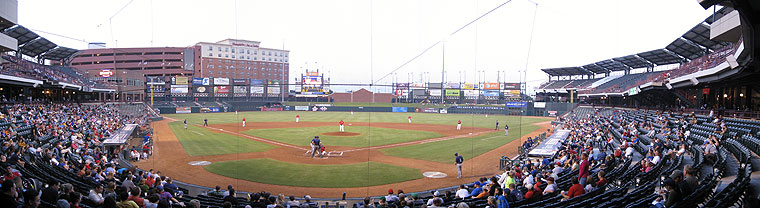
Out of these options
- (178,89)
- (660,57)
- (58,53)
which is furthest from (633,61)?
(58,53)

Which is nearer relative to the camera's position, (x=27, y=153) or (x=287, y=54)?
(x=27, y=153)

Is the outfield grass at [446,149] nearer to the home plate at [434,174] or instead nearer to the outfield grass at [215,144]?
the home plate at [434,174]

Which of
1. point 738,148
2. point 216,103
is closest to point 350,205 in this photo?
point 738,148

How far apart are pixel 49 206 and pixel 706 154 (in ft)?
49.7

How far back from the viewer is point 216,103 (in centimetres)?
7588

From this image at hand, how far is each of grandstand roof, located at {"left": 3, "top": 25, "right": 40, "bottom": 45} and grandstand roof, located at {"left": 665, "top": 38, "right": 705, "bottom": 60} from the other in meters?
62.1

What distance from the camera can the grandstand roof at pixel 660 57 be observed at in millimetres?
44547

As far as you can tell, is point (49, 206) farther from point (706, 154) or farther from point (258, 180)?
point (706, 154)

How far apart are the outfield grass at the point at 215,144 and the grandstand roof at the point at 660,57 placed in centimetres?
4549

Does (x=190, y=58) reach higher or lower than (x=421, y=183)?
higher

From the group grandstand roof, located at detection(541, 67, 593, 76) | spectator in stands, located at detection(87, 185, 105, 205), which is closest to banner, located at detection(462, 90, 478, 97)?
grandstand roof, located at detection(541, 67, 593, 76)

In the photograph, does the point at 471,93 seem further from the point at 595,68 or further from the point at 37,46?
the point at 37,46

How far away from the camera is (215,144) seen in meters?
27.3

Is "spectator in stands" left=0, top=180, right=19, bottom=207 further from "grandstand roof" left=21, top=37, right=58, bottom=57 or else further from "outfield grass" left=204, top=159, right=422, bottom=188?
"grandstand roof" left=21, top=37, right=58, bottom=57
